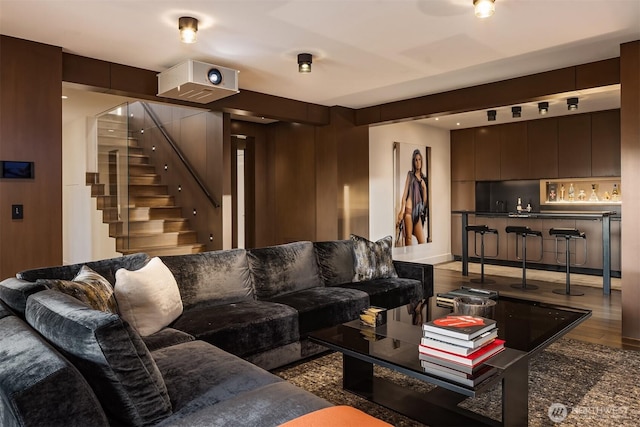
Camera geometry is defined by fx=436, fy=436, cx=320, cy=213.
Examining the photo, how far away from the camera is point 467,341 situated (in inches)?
76.4

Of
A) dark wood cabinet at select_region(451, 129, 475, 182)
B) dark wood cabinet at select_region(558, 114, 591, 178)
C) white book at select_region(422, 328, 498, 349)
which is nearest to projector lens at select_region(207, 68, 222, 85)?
white book at select_region(422, 328, 498, 349)

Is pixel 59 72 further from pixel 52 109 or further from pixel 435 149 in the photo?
pixel 435 149

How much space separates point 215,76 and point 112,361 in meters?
3.25

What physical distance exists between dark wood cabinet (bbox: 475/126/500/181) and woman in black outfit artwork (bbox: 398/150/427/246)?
3.85ft

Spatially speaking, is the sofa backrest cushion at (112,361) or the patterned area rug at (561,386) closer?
the sofa backrest cushion at (112,361)

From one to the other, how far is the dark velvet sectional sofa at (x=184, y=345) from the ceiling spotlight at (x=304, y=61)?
1619mm

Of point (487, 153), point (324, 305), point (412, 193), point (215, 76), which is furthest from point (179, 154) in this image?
point (487, 153)

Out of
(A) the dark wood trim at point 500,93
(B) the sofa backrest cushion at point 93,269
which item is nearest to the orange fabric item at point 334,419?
(B) the sofa backrest cushion at point 93,269

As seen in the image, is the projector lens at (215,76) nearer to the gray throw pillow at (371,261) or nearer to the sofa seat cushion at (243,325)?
the gray throw pillow at (371,261)

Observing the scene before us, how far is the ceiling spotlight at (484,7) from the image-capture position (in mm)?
2770

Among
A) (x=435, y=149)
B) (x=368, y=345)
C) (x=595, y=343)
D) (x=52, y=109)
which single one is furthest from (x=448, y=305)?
(x=435, y=149)

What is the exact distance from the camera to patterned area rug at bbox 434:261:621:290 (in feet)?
20.5

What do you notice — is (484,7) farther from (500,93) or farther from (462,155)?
(462,155)
